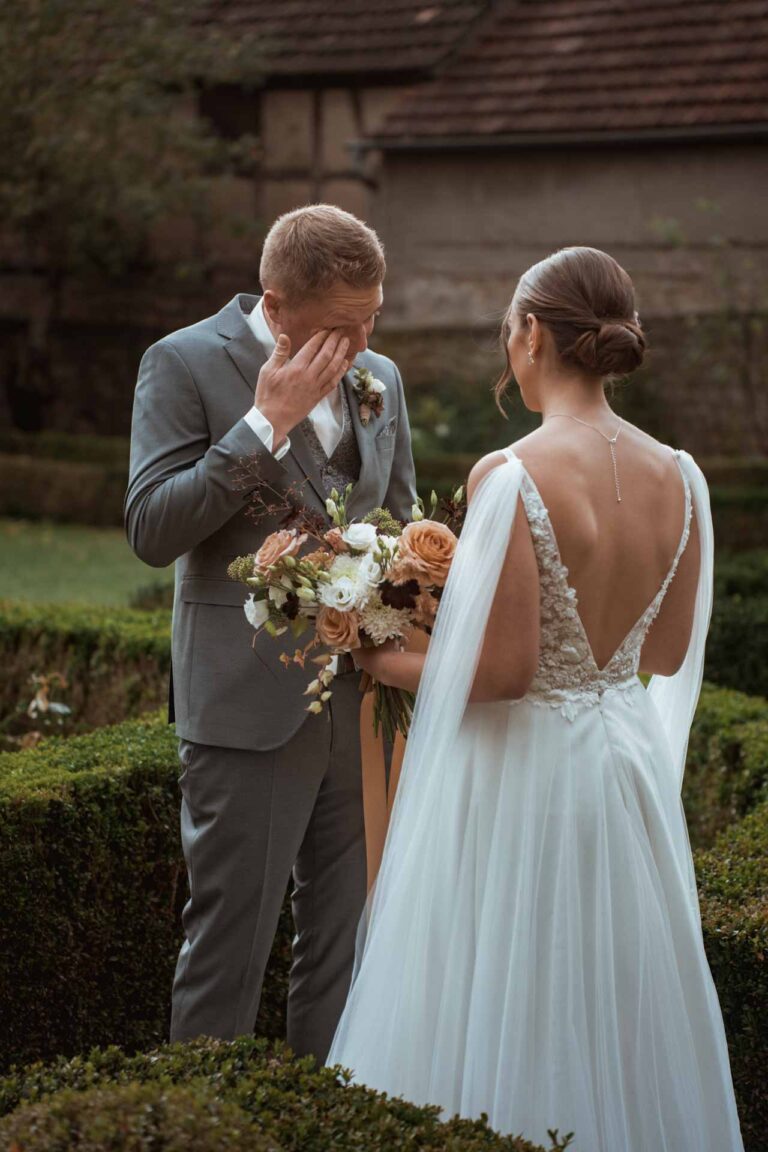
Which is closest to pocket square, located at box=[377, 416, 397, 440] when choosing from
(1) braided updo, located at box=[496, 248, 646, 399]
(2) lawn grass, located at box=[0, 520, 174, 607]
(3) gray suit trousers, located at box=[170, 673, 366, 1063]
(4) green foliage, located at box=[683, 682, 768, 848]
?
(3) gray suit trousers, located at box=[170, 673, 366, 1063]

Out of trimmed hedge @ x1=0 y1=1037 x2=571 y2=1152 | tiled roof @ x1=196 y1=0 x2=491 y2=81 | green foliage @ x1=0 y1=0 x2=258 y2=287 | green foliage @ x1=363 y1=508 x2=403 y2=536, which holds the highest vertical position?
tiled roof @ x1=196 y1=0 x2=491 y2=81

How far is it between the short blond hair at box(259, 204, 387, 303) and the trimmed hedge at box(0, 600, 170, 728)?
324 cm

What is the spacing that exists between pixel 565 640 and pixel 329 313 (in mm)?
939

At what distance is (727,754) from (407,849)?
2.72 m

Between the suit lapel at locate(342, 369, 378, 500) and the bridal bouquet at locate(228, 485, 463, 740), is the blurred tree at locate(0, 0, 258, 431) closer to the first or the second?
the suit lapel at locate(342, 369, 378, 500)

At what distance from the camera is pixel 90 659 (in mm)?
6629

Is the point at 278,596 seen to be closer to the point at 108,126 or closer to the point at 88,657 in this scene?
the point at 88,657

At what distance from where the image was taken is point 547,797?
9.59ft

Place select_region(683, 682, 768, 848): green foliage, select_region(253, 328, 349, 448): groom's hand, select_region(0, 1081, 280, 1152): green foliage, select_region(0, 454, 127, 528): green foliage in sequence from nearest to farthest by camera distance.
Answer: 1. select_region(0, 1081, 280, 1152): green foliage
2. select_region(253, 328, 349, 448): groom's hand
3. select_region(683, 682, 768, 848): green foliage
4. select_region(0, 454, 127, 528): green foliage

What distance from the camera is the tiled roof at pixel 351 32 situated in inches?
725

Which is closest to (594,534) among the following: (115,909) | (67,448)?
(115,909)

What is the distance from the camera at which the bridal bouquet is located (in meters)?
2.90

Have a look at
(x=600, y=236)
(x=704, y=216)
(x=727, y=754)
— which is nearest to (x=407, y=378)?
(x=600, y=236)

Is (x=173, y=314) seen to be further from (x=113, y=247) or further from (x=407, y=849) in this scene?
(x=407, y=849)
